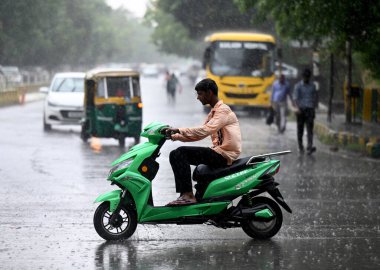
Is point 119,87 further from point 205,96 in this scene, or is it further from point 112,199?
point 112,199

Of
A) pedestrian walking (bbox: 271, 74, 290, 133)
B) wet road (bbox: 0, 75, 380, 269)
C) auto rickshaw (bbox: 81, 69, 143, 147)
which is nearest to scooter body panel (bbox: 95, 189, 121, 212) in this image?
wet road (bbox: 0, 75, 380, 269)

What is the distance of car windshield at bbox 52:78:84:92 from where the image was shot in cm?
2848

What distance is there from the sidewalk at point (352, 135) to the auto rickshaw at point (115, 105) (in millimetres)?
4509

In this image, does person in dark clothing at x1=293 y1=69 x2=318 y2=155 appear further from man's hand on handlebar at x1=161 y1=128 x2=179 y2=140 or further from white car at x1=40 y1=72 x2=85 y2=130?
man's hand on handlebar at x1=161 y1=128 x2=179 y2=140

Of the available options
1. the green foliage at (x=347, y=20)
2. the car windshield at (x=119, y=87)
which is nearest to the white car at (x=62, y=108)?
the car windshield at (x=119, y=87)

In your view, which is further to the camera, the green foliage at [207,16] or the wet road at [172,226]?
the green foliage at [207,16]

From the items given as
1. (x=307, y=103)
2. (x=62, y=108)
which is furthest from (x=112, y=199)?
(x=62, y=108)

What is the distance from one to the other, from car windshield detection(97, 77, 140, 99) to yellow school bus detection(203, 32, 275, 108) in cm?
1530

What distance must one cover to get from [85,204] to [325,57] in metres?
26.2

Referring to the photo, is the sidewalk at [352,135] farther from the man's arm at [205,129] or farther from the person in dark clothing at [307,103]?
the man's arm at [205,129]

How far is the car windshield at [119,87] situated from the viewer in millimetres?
22328

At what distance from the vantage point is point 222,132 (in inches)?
381

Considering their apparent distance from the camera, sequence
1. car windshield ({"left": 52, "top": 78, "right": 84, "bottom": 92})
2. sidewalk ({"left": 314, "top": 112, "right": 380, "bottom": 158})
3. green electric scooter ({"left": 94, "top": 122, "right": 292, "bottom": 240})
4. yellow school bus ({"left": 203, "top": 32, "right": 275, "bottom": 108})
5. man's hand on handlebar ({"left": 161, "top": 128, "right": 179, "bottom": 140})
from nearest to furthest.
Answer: man's hand on handlebar ({"left": 161, "top": 128, "right": 179, "bottom": 140}), green electric scooter ({"left": 94, "top": 122, "right": 292, "bottom": 240}), sidewalk ({"left": 314, "top": 112, "right": 380, "bottom": 158}), car windshield ({"left": 52, "top": 78, "right": 84, "bottom": 92}), yellow school bus ({"left": 203, "top": 32, "right": 275, "bottom": 108})

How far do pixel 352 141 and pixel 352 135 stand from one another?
184mm
